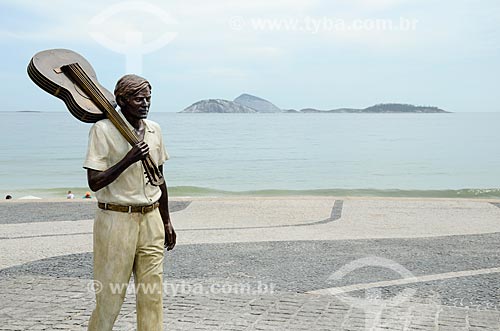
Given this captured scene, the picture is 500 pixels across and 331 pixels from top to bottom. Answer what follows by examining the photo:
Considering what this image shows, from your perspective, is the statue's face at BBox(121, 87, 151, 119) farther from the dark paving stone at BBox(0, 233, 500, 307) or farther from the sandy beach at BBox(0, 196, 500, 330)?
the dark paving stone at BBox(0, 233, 500, 307)

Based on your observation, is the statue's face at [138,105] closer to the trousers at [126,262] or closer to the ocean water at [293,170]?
the trousers at [126,262]

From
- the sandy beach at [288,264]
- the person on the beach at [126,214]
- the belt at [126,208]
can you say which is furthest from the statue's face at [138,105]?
the sandy beach at [288,264]

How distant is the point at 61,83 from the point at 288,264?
518 cm

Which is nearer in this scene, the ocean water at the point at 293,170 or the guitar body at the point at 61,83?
the guitar body at the point at 61,83

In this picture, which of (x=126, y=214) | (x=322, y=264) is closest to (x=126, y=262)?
(x=126, y=214)

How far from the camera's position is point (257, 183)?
3403cm

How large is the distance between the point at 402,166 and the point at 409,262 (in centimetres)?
3508

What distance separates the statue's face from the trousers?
61 cm

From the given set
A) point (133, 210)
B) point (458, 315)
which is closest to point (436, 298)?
point (458, 315)

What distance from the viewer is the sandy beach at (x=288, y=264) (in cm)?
651

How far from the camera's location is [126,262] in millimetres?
4422

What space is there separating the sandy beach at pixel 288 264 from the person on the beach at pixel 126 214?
1.74m

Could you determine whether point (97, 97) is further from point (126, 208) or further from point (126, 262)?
point (126, 262)

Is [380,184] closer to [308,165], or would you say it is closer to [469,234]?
[308,165]
